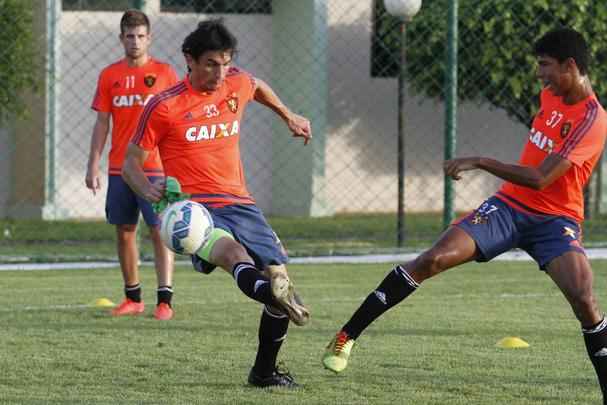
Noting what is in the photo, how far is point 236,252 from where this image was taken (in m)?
5.99

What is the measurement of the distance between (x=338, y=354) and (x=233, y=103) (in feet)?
4.58

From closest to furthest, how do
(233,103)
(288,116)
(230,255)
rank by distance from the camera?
(230,255), (233,103), (288,116)

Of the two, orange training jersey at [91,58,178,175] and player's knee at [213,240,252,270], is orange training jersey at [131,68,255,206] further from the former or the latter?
orange training jersey at [91,58,178,175]

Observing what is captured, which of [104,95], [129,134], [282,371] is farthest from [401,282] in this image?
[104,95]

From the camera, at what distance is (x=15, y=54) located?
16047mm

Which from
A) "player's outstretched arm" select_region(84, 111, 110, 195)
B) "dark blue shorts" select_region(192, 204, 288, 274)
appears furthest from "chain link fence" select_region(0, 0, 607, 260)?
"dark blue shorts" select_region(192, 204, 288, 274)

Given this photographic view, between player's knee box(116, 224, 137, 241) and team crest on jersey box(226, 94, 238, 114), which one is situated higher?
team crest on jersey box(226, 94, 238, 114)

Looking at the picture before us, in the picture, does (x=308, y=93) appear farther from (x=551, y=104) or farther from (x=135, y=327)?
(x=551, y=104)

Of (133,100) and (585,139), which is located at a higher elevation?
(585,139)

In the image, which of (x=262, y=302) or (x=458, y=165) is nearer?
(x=262, y=302)

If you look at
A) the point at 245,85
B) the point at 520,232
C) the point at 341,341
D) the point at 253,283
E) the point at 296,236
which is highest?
the point at 245,85

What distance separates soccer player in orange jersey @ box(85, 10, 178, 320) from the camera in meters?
8.95

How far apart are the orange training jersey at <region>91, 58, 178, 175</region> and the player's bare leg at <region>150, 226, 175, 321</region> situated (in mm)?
609

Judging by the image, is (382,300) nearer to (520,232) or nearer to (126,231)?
(520,232)
